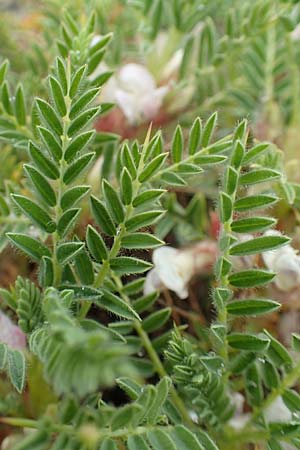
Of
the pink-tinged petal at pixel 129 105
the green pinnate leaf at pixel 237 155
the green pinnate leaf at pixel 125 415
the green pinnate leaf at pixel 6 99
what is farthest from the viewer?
the pink-tinged petal at pixel 129 105

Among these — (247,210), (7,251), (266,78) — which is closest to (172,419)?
(247,210)

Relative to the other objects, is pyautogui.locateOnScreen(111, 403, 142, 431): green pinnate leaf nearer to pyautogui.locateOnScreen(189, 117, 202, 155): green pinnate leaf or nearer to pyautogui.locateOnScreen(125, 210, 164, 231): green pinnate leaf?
pyautogui.locateOnScreen(125, 210, 164, 231): green pinnate leaf

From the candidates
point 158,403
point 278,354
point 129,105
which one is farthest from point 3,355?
point 129,105

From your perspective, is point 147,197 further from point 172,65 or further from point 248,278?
point 172,65

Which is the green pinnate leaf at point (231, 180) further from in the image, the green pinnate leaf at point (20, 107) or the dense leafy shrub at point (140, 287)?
the green pinnate leaf at point (20, 107)

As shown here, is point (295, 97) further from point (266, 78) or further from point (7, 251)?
point (7, 251)

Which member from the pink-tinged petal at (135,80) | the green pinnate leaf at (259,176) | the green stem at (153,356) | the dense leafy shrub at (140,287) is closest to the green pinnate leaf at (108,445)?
the dense leafy shrub at (140,287)

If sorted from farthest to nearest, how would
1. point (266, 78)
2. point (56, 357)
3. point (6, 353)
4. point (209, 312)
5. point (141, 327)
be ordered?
point (266, 78), point (209, 312), point (141, 327), point (6, 353), point (56, 357)
